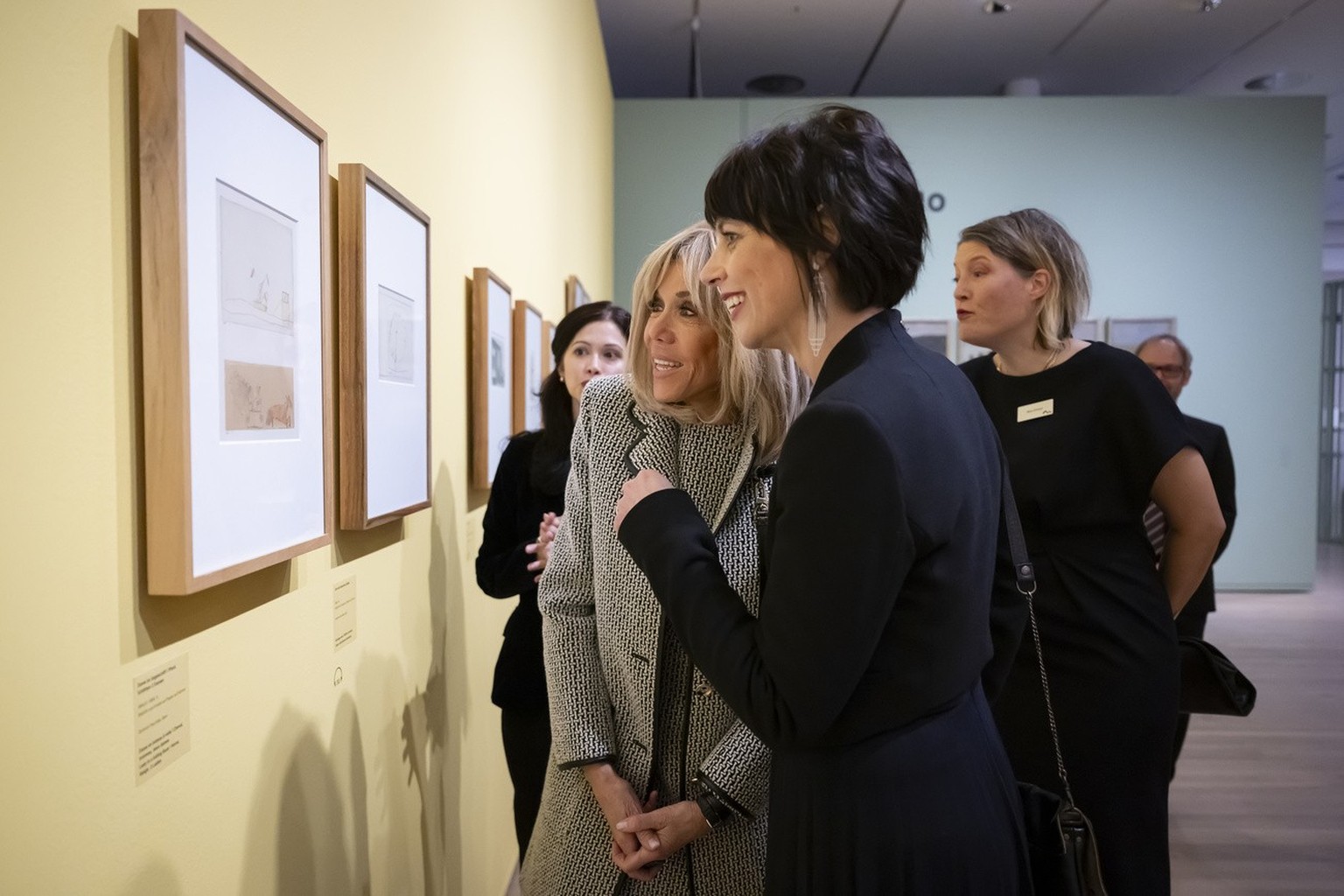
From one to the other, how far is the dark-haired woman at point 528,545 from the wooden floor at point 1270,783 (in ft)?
8.83

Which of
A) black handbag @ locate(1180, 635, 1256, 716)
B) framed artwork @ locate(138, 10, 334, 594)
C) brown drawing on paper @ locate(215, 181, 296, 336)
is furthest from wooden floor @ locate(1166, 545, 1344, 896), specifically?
brown drawing on paper @ locate(215, 181, 296, 336)

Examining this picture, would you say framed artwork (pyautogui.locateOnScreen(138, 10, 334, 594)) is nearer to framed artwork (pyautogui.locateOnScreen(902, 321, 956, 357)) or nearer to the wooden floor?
the wooden floor

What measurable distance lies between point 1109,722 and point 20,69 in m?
2.26

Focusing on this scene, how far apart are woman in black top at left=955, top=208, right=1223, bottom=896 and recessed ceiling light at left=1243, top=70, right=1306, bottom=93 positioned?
1029cm

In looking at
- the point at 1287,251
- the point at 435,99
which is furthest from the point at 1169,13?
the point at 435,99

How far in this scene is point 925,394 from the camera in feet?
3.83

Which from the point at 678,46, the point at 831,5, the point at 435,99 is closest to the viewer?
the point at 435,99

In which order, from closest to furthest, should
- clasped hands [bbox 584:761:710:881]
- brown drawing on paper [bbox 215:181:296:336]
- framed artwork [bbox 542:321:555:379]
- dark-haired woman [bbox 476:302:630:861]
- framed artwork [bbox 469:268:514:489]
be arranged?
brown drawing on paper [bbox 215:181:296:336], clasped hands [bbox 584:761:710:881], dark-haired woman [bbox 476:302:630:861], framed artwork [bbox 469:268:514:489], framed artwork [bbox 542:321:555:379]

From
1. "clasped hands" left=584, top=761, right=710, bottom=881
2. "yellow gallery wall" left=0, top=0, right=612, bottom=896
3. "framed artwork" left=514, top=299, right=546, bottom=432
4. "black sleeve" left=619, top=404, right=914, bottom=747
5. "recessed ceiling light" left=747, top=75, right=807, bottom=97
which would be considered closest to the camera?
"yellow gallery wall" left=0, top=0, right=612, bottom=896

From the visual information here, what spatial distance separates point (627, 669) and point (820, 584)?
24.9 inches

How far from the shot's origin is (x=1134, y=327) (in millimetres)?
9867

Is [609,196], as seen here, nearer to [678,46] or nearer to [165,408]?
[678,46]

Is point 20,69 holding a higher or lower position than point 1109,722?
higher

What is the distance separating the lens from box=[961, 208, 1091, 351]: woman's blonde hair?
246cm
